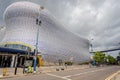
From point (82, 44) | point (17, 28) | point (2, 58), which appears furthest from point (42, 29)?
point (82, 44)

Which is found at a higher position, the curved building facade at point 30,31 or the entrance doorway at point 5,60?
the curved building facade at point 30,31

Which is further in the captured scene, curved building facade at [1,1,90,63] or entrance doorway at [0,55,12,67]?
curved building facade at [1,1,90,63]

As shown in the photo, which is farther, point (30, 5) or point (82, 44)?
point (82, 44)

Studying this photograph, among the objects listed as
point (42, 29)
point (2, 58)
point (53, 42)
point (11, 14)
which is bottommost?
point (2, 58)

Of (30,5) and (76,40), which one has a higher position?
(30,5)

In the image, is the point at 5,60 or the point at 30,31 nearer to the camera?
the point at 5,60

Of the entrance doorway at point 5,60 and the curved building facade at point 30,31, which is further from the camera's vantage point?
the curved building facade at point 30,31

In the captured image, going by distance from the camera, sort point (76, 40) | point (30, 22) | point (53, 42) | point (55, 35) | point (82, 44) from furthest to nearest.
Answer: point (82, 44)
point (76, 40)
point (55, 35)
point (53, 42)
point (30, 22)

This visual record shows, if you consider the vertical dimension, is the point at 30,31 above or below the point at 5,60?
above

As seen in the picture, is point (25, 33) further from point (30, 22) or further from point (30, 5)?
point (30, 5)

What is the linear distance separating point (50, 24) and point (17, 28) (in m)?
19.1

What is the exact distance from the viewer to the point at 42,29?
8631cm

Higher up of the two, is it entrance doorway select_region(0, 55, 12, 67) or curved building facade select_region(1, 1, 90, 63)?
curved building facade select_region(1, 1, 90, 63)

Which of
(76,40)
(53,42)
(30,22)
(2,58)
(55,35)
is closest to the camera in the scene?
(2,58)
